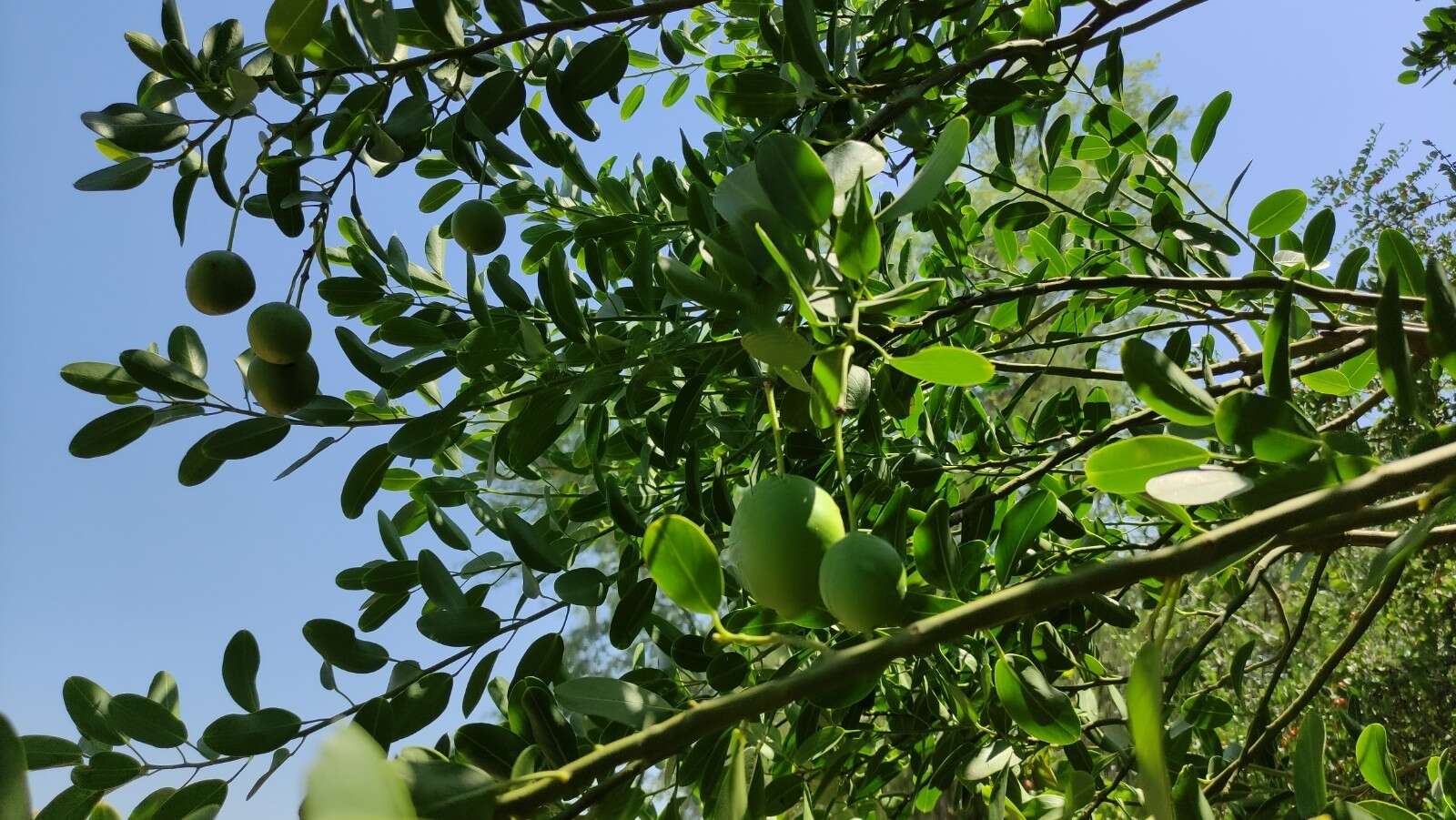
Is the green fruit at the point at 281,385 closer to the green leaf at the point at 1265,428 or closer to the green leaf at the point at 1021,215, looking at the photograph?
the green leaf at the point at 1265,428

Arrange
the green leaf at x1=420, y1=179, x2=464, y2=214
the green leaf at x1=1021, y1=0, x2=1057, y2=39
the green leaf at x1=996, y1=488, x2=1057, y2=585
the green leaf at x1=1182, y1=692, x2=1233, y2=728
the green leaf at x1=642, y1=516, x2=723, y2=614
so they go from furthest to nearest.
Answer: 1. the green leaf at x1=420, y1=179, x2=464, y2=214
2. the green leaf at x1=1182, y1=692, x2=1233, y2=728
3. the green leaf at x1=1021, y1=0, x2=1057, y2=39
4. the green leaf at x1=996, y1=488, x2=1057, y2=585
5. the green leaf at x1=642, y1=516, x2=723, y2=614

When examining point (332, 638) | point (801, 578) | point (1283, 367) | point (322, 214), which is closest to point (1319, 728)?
point (1283, 367)

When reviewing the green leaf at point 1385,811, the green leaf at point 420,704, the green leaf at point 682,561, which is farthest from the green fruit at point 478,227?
the green leaf at point 1385,811

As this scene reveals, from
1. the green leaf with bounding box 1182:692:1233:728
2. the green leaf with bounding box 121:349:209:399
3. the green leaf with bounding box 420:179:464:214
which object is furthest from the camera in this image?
the green leaf with bounding box 420:179:464:214

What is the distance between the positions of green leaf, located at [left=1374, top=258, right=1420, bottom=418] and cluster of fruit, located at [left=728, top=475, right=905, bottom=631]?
1.06ft

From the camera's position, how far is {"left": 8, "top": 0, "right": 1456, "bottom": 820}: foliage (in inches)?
20.1

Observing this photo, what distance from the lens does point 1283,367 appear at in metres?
0.61

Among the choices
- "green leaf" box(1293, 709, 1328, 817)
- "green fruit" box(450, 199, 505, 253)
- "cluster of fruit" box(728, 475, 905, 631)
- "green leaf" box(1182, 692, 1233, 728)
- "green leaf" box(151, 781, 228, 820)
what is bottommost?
"green leaf" box(1182, 692, 1233, 728)

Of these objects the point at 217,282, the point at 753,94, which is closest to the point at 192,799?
the point at 217,282

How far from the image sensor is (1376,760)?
1.05 meters

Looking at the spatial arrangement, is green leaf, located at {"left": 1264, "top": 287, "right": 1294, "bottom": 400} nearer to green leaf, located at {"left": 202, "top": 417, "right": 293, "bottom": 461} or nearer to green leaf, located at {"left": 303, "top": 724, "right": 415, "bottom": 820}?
green leaf, located at {"left": 303, "top": 724, "right": 415, "bottom": 820}

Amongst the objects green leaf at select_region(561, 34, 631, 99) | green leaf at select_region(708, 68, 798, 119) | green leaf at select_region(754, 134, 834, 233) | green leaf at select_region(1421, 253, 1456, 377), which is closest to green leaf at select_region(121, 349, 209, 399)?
green leaf at select_region(561, 34, 631, 99)

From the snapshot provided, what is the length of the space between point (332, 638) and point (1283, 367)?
871 millimetres

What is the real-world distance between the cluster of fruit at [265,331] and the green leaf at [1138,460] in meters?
0.99
